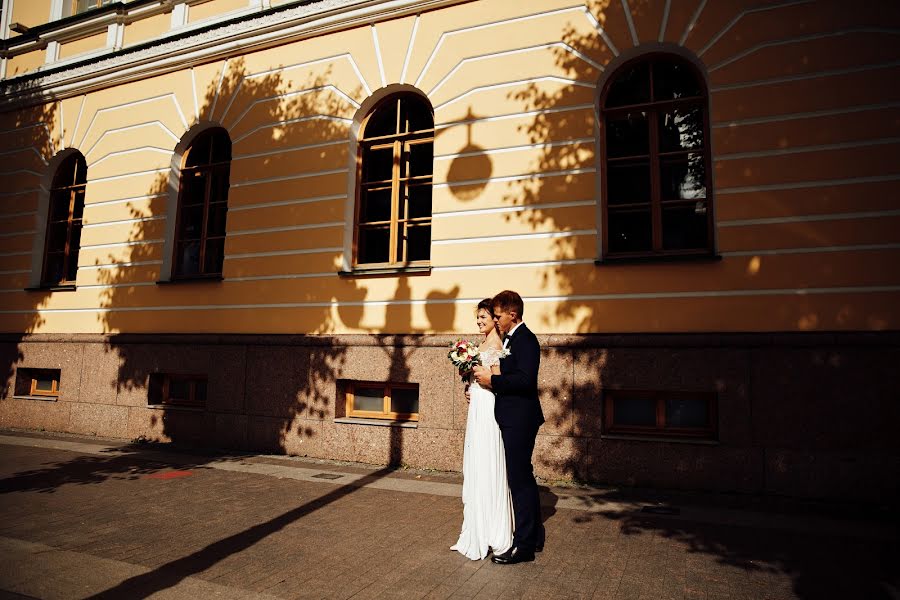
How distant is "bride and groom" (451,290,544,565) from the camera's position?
14.1ft

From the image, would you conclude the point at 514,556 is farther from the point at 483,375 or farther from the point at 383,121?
the point at 383,121

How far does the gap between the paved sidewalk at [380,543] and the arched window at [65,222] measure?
5845mm

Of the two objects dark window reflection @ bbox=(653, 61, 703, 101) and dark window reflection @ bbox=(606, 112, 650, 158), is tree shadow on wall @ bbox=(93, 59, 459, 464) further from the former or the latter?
dark window reflection @ bbox=(653, 61, 703, 101)

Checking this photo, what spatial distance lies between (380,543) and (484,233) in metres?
4.43

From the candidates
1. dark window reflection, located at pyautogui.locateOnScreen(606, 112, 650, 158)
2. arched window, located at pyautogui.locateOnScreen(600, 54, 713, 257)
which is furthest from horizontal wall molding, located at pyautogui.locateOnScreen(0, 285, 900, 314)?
dark window reflection, located at pyautogui.locateOnScreen(606, 112, 650, 158)

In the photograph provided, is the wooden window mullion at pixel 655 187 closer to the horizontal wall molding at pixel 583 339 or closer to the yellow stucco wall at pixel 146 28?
the horizontal wall molding at pixel 583 339

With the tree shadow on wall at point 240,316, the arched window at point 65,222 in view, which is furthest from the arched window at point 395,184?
the arched window at point 65,222

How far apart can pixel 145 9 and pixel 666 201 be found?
10.7 metres

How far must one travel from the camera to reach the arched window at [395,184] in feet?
27.9

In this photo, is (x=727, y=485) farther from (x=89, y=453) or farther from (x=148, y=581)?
(x=89, y=453)

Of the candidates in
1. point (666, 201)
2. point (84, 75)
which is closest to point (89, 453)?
point (84, 75)

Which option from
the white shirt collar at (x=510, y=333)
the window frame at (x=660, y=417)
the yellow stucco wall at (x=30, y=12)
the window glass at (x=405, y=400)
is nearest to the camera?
the white shirt collar at (x=510, y=333)

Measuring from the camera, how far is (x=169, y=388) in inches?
388

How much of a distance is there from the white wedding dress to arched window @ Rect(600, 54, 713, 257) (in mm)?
3554
